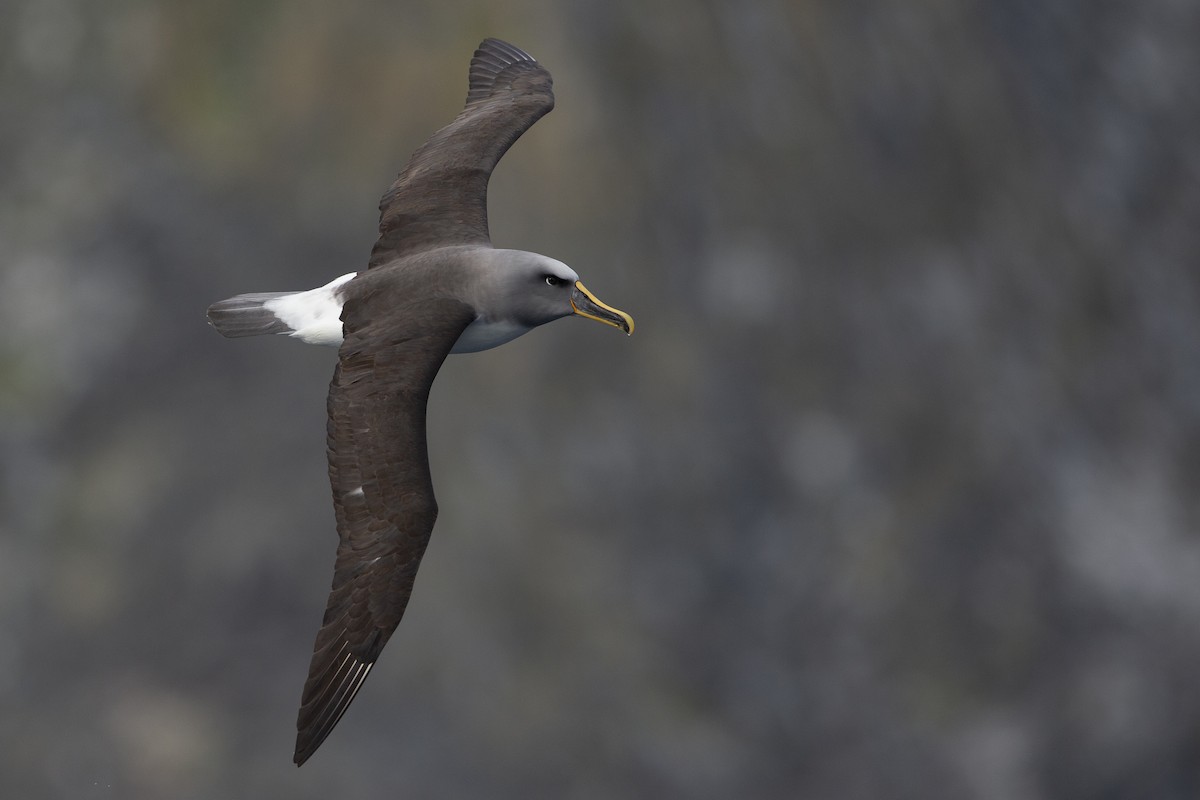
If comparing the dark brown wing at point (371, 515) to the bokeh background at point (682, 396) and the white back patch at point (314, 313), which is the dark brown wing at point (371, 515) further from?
the bokeh background at point (682, 396)

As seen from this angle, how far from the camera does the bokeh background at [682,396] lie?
85.9 ft

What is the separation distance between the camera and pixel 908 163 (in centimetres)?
3050

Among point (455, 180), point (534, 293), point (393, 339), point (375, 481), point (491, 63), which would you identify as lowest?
point (375, 481)

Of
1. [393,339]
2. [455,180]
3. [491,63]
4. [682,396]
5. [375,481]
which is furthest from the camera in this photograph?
[682,396]

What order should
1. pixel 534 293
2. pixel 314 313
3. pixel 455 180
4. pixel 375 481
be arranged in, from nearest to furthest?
pixel 375 481 → pixel 534 293 → pixel 314 313 → pixel 455 180

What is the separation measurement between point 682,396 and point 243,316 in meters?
16.2

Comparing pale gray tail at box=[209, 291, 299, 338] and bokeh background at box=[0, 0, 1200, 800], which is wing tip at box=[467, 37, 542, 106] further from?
bokeh background at box=[0, 0, 1200, 800]

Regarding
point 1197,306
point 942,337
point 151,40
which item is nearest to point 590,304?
point 151,40

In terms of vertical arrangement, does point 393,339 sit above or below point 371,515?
above

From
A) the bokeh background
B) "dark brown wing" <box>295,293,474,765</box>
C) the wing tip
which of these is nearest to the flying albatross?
"dark brown wing" <box>295,293,474,765</box>

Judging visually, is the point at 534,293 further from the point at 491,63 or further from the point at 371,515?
the point at 491,63

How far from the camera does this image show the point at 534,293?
1177 centimetres

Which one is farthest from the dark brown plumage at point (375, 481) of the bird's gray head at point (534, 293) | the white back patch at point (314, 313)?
the white back patch at point (314, 313)

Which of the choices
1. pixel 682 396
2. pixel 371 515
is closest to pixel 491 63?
pixel 371 515
